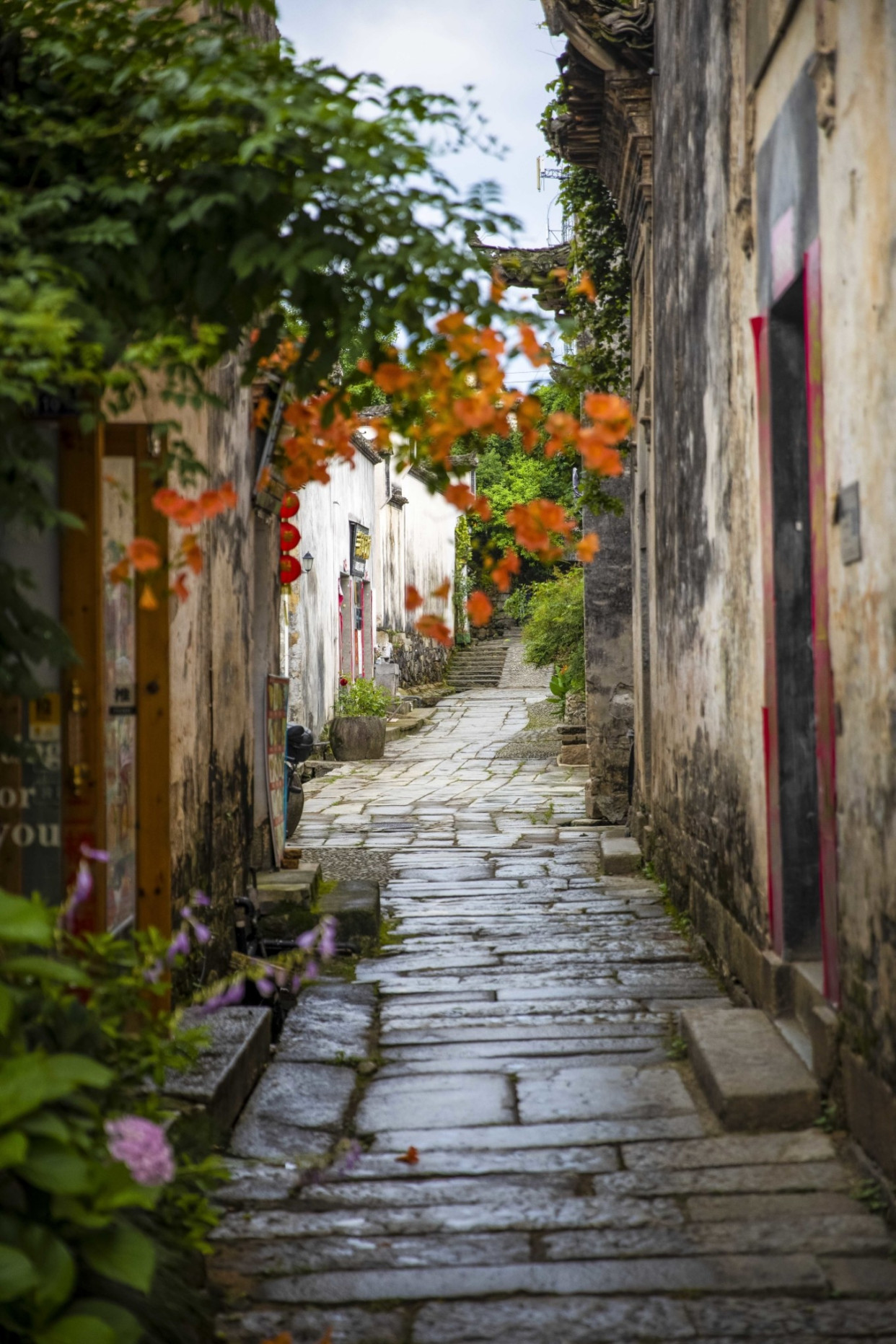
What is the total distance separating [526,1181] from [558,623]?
13489mm

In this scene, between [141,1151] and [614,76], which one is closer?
[141,1151]

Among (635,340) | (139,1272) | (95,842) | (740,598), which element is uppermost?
(635,340)

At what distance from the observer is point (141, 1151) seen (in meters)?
2.07

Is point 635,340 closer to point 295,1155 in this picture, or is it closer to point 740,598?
point 740,598

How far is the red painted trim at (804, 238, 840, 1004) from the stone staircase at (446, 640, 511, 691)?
26.5 m

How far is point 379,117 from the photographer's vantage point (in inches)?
108

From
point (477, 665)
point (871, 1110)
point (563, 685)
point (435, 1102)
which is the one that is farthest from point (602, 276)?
point (477, 665)

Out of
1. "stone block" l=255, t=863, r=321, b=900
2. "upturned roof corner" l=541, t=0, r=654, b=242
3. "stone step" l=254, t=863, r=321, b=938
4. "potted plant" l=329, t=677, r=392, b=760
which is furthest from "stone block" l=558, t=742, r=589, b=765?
"stone step" l=254, t=863, r=321, b=938

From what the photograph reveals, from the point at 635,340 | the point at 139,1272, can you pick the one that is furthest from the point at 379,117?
the point at 635,340

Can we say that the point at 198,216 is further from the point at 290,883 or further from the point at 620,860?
the point at 620,860

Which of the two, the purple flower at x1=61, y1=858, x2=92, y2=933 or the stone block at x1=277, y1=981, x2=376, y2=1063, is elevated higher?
the purple flower at x1=61, y1=858, x2=92, y2=933

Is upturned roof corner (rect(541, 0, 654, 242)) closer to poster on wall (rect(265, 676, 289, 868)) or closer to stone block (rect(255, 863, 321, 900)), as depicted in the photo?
poster on wall (rect(265, 676, 289, 868))

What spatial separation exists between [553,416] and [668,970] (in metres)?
3.80

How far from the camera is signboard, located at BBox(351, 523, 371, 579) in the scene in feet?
71.9
